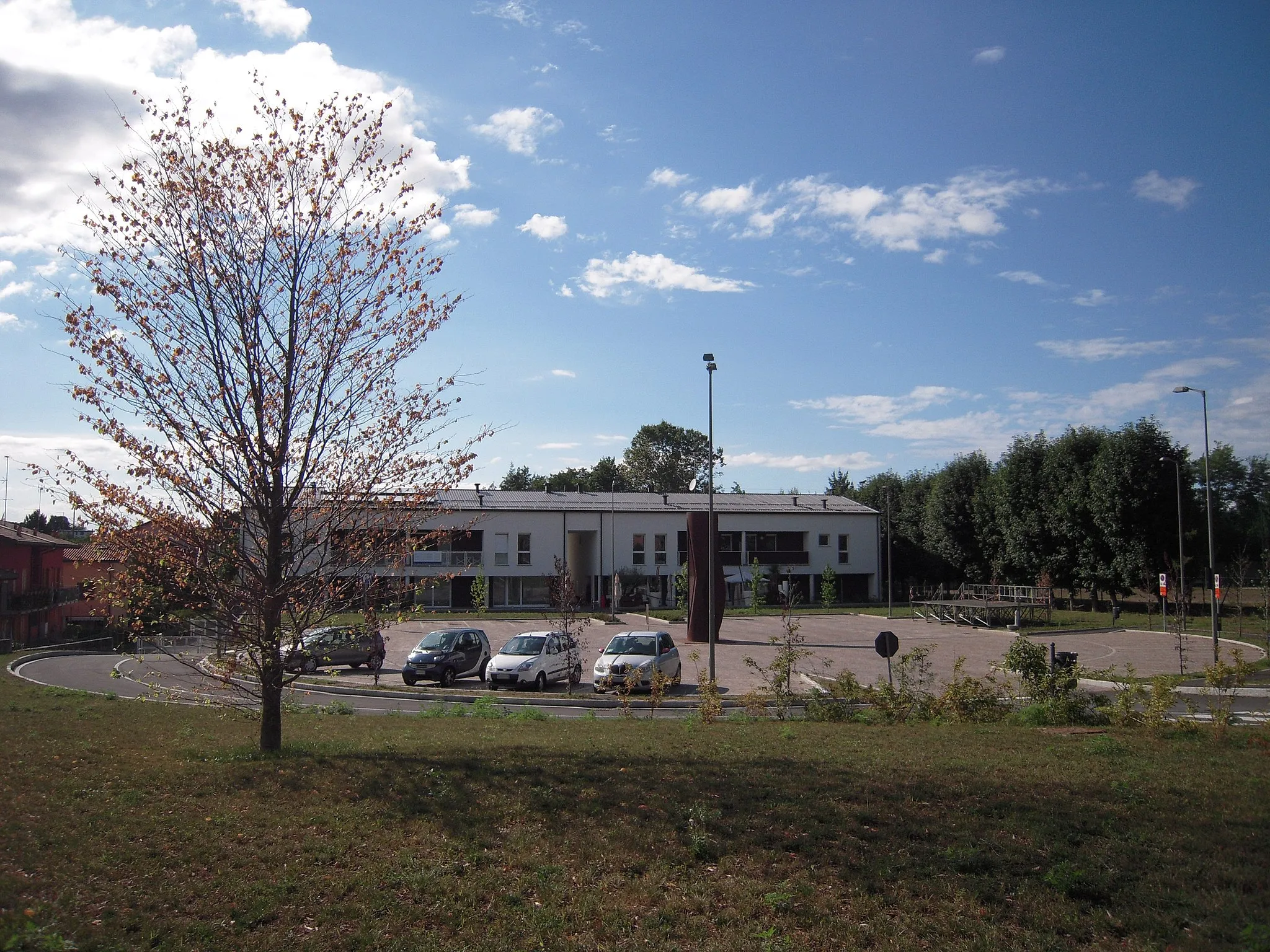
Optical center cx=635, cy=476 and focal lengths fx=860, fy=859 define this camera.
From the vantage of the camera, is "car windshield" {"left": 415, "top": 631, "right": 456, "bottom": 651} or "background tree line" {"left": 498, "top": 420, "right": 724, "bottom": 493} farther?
"background tree line" {"left": 498, "top": 420, "right": 724, "bottom": 493}

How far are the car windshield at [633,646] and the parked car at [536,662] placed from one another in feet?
3.49

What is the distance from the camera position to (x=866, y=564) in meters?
66.2

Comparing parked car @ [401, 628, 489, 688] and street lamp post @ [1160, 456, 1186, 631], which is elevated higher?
street lamp post @ [1160, 456, 1186, 631]

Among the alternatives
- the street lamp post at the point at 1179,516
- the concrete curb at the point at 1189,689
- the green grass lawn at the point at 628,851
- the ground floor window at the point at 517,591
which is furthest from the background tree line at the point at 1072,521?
the green grass lawn at the point at 628,851

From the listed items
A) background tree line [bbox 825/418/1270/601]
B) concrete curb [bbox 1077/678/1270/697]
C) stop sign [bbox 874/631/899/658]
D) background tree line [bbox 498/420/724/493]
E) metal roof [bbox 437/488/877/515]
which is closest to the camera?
stop sign [bbox 874/631/899/658]

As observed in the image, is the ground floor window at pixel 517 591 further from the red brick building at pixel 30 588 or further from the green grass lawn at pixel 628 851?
the green grass lawn at pixel 628 851

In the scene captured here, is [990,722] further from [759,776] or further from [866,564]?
[866,564]

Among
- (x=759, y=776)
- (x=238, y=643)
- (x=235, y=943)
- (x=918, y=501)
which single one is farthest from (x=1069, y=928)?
(x=918, y=501)

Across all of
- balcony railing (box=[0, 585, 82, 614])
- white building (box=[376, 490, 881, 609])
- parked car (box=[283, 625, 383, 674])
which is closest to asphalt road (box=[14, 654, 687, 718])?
parked car (box=[283, 625, 383, 674])

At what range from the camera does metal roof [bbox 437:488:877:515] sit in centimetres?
5897

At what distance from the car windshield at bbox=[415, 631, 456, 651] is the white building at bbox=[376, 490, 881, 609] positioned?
26128 millimetres

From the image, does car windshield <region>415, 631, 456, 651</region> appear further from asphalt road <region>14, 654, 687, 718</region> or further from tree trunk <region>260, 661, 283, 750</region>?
tree trunk <region>260, 661, 283, 750</region>

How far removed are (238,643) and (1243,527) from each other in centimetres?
8435

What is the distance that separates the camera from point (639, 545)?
60.7m
